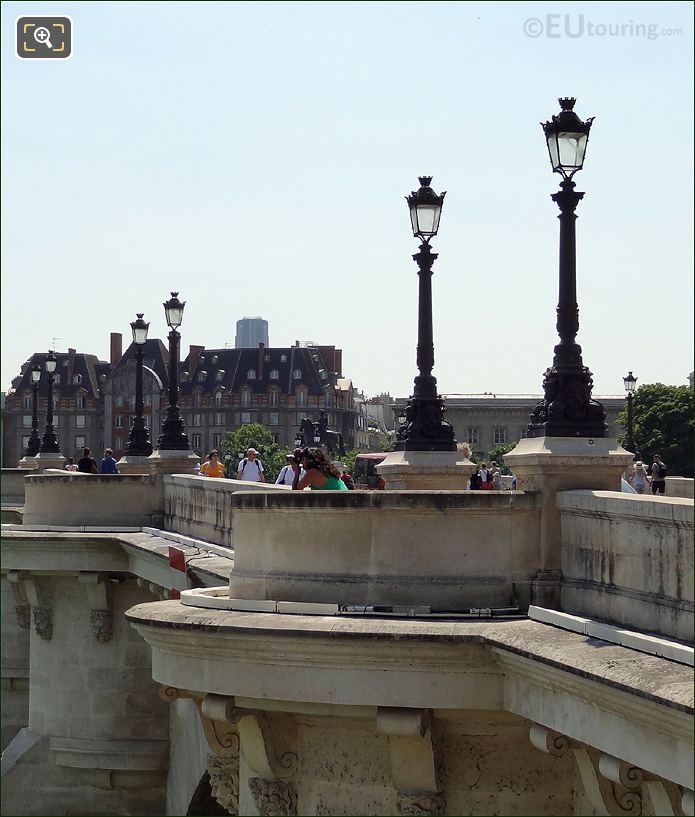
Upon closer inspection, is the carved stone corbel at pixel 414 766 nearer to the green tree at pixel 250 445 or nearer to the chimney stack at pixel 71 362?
the green tree at pixel 250 445

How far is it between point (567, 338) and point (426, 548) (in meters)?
1.89

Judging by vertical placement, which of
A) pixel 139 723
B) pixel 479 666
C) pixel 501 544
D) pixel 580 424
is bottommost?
pixel 139 723

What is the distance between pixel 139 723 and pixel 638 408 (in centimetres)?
7267

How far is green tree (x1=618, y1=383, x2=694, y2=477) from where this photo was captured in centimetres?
8694

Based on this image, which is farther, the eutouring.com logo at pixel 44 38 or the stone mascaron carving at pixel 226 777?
the eutouring.com logo at pixel 44 38

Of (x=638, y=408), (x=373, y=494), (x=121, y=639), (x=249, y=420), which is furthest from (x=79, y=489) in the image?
(x=249, y=420)

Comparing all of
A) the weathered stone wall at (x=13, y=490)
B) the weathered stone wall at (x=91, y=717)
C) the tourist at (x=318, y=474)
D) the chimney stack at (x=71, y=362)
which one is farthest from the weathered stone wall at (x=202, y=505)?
the chimney stack at (x=71, y=362)

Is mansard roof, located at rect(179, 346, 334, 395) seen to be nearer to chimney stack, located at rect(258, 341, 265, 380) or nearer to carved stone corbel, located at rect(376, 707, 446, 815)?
chimney stack, located at rect(258, 341, 265, 380)

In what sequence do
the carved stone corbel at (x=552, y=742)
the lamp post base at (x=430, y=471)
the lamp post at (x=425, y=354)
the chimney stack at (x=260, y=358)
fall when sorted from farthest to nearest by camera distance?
the chimney stack at (x=260, y=358) < the lamp post base at (x=430, y=471) < the lamp post at (x=425, y=354) < the carved stone corbel at (x=552, y=742)

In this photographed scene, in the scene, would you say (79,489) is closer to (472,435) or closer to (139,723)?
(139,723)

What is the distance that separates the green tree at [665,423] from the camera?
8694 cm

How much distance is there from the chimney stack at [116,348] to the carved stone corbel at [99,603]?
417 feet

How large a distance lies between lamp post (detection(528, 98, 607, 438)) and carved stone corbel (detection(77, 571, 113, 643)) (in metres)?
13.6

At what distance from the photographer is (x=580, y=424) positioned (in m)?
11.1
